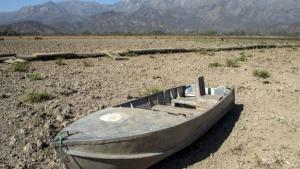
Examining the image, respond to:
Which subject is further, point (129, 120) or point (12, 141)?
point (12, 141)

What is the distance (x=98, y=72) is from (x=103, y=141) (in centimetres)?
1122

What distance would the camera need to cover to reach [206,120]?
316 inches

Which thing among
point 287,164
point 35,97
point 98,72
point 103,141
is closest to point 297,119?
point 287,164

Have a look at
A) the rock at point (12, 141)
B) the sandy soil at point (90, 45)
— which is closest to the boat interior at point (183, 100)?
the rock at point (12, 141)

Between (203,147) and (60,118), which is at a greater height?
(60,118)

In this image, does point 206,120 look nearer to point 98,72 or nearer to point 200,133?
point 200,133

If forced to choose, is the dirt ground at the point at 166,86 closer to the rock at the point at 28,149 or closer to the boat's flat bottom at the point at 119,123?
the rock at the point at 28,149

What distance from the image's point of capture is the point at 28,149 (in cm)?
755

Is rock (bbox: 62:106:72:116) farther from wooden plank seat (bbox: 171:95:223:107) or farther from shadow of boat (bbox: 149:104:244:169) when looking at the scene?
shadow of boat (bbox: 149:104:244:169)

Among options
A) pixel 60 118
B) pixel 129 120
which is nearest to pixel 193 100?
pixel 60 118

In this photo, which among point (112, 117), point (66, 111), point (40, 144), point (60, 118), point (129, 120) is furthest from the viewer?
point (66, 111)

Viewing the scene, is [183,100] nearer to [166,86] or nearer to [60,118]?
[60,118]

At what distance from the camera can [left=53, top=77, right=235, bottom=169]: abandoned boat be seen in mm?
6020

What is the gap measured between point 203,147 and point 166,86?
5946 mm
